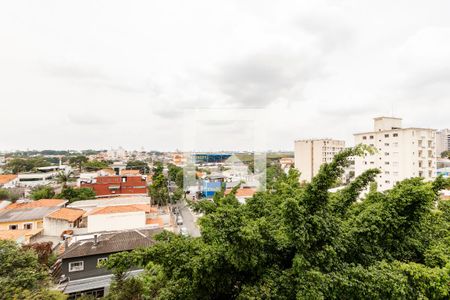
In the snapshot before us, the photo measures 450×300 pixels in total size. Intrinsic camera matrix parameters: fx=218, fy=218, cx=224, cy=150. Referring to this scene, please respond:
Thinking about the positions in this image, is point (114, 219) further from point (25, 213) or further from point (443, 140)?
point (443, 140)

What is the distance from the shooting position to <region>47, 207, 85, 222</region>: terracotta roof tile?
1479 centimetres

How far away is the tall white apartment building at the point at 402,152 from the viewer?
20281 mm

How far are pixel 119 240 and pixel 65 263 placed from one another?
6.88 ft

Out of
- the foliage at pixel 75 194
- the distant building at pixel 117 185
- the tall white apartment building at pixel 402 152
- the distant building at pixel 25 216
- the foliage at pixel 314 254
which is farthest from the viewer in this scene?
the distant building at pixel 117 185

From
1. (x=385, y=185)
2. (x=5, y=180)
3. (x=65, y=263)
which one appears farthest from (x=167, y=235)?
(x=5, y=180)

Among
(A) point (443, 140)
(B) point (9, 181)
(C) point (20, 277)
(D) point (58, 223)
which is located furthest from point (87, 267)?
(A) point (443, 140)

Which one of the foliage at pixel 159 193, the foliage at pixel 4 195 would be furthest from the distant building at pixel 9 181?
the foliage at pixel 159 193

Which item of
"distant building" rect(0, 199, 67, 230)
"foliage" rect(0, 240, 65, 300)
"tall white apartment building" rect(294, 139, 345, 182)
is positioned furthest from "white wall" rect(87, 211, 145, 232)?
"tall white apartment building" rect(294, 139, 345, 182)

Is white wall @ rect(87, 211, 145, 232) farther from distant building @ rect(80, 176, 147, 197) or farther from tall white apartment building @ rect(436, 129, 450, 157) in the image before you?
tall white apartment building @ rect(436, 129, 450, 157)

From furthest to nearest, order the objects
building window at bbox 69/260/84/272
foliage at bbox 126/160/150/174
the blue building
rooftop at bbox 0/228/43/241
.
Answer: foliage at bbox 126/160/150/174, the blue building, rooftop at bbox 0/228/43/241, building window at bbox 69/260/84/272

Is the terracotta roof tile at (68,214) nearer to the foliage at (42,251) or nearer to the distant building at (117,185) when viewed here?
the foliage at (42,251)

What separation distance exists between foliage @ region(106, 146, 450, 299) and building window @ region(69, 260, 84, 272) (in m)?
7.98

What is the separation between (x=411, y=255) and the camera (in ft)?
12.3

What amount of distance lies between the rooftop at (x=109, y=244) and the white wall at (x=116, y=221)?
3178mm
